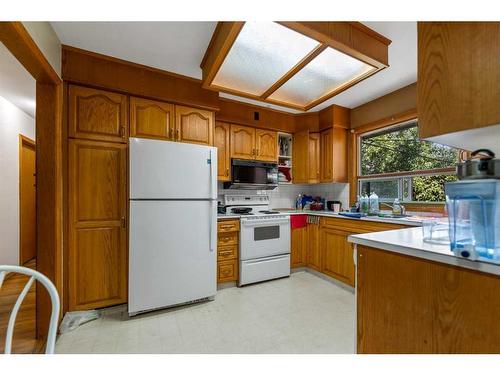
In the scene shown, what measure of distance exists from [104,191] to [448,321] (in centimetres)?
249

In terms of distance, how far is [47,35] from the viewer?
1679mm

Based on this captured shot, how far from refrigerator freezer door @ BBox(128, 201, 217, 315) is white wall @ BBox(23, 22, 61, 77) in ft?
4.00

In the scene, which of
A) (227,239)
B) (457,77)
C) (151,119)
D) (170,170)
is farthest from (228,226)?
(457,77)

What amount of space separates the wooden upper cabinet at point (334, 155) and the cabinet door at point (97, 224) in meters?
2.58

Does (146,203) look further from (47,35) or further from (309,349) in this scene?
(309,349)

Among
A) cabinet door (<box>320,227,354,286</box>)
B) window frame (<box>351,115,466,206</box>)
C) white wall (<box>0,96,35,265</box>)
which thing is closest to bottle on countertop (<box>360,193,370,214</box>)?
window frame (<box>351,115,466,206</box>)

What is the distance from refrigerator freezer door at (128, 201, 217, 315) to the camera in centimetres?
210

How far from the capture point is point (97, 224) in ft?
7.07

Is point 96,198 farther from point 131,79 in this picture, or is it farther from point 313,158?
point 313,158

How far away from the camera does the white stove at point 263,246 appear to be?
2.81m

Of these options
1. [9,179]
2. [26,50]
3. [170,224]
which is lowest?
[170,224]

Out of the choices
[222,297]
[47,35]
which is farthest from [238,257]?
[47,35]

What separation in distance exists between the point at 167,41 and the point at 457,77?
6.45 ft
